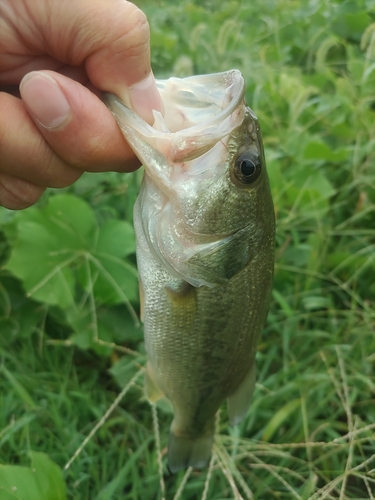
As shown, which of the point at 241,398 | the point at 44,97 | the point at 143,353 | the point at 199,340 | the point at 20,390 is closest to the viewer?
the point at 44,97

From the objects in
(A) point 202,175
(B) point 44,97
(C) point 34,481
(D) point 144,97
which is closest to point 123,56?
(D) point 144,97

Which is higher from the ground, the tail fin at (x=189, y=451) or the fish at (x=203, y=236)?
the fish at (x=203, y=236)

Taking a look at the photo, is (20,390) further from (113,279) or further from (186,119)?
(186,119)

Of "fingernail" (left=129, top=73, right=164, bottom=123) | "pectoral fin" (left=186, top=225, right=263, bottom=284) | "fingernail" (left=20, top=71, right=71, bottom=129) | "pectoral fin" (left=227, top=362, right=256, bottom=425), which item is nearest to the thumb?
"fingernail" (left=129, top=73, right=164, bottom=123)

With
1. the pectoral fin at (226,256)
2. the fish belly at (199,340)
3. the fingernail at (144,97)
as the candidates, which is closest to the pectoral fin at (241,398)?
the fish belly at (199,340)

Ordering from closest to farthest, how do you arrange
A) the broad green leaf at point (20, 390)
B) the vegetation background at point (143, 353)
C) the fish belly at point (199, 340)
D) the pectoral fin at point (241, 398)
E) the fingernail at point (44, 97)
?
the fingernail at point (44, 97)
the fish belly at point (199, 340)
the pectoral fin at point (241, 398)
the vegetation background at point (143, 353)
the broad green leaf at point (20, 390)

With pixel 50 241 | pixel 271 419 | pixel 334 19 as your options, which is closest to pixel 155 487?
pixel 271 419

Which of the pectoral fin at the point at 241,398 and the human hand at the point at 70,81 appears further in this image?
the pectoral fin at the point at 241,398

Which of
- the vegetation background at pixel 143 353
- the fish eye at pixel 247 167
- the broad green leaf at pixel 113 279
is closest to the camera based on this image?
the fish eye at pixel 247 167

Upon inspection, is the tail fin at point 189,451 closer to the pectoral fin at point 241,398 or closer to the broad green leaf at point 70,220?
the pectoral fin at point 241,398
